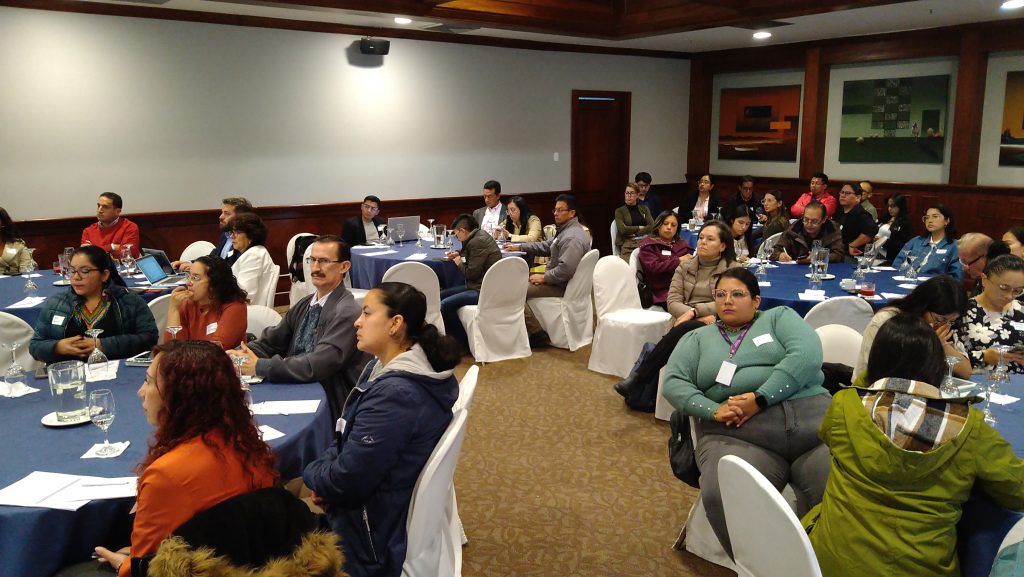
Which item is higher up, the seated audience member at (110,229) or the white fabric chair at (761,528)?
the seated audience member at (110,229)

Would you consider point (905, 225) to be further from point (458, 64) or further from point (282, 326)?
point (282, 326)

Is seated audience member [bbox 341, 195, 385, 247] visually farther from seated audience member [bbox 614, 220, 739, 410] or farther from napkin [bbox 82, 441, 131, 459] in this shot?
napkin [bbox 82, 441, 131, 459]

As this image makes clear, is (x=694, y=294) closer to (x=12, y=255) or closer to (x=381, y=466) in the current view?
(x=381, y=466)

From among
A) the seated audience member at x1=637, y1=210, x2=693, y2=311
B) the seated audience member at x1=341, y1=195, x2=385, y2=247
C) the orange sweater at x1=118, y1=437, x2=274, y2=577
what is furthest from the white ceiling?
the orange sweater at x1=118, y1=437, x2=274, y2=577

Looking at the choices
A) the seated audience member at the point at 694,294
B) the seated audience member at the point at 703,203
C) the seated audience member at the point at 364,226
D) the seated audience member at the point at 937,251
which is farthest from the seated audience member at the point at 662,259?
the seated audience member at the point at 703,203

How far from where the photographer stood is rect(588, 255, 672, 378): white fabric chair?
5.79 m

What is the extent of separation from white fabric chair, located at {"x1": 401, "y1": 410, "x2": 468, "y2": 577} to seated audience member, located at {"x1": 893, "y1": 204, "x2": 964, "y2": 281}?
486cm

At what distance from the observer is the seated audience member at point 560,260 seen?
21.6ft

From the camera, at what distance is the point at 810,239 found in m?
6.45

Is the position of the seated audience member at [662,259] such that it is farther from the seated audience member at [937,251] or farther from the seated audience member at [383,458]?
the seated audience member at [383,458]

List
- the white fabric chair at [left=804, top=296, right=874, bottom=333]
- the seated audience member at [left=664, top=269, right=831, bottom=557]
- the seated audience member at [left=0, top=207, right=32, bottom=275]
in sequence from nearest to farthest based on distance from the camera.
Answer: the seated audience member at [left=664, top=269, right=831, bottom=557] < the white fabric chair at [left=804, top=296, right=874, bottom=333] < the seated audience member at [left=0, top=207, right=32, bottom=275]

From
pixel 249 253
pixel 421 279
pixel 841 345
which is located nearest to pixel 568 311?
pixel 421 279

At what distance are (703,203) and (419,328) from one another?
8999 millimetres

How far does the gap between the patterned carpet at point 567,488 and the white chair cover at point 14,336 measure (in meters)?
2.41
